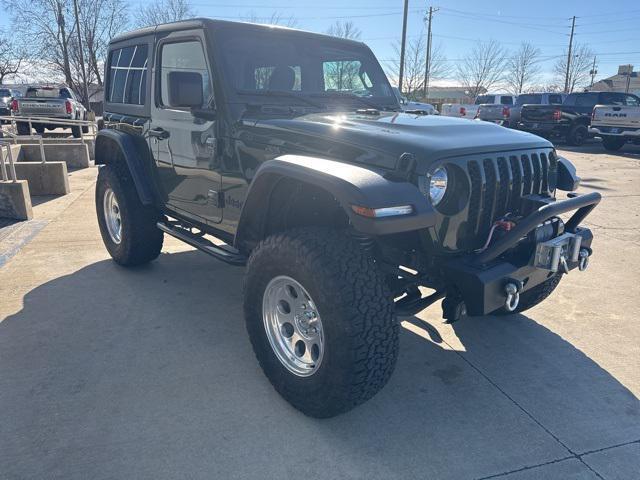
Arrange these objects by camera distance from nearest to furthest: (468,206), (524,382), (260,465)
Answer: (260,465) → (468,206) → (524,382)

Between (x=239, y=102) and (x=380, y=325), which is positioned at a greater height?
(x=239, y=102)

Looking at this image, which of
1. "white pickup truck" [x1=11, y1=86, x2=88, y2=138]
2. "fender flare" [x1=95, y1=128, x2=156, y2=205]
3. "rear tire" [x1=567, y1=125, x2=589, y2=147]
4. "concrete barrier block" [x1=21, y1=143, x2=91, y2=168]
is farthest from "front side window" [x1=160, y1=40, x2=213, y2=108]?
"rear tire" [x1=567, y1=125, x2=589, y2=147]

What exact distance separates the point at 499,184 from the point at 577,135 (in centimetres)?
1680

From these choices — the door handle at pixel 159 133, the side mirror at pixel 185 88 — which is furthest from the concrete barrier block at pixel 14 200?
the side mirror at pixel 185 88

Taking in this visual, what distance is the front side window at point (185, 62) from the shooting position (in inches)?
129

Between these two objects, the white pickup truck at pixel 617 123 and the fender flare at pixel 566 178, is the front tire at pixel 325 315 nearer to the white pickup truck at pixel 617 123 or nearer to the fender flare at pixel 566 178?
the fender flare at pixel 566 178

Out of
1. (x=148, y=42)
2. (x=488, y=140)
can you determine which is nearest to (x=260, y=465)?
(x=488, y=140)

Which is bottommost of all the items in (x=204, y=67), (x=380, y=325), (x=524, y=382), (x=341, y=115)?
(x=524, y=382)

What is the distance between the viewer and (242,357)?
3.18 metres

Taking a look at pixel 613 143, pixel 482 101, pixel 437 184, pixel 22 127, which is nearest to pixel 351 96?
pixel 437 184

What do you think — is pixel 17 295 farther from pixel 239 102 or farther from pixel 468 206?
pixel 468 206

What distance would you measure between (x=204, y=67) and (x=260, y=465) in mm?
2430

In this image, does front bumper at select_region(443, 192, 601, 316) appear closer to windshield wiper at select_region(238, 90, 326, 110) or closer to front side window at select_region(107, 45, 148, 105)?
A: windshield wiper at select_region(238, 90, 326, 110)

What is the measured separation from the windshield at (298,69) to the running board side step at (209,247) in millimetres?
998
